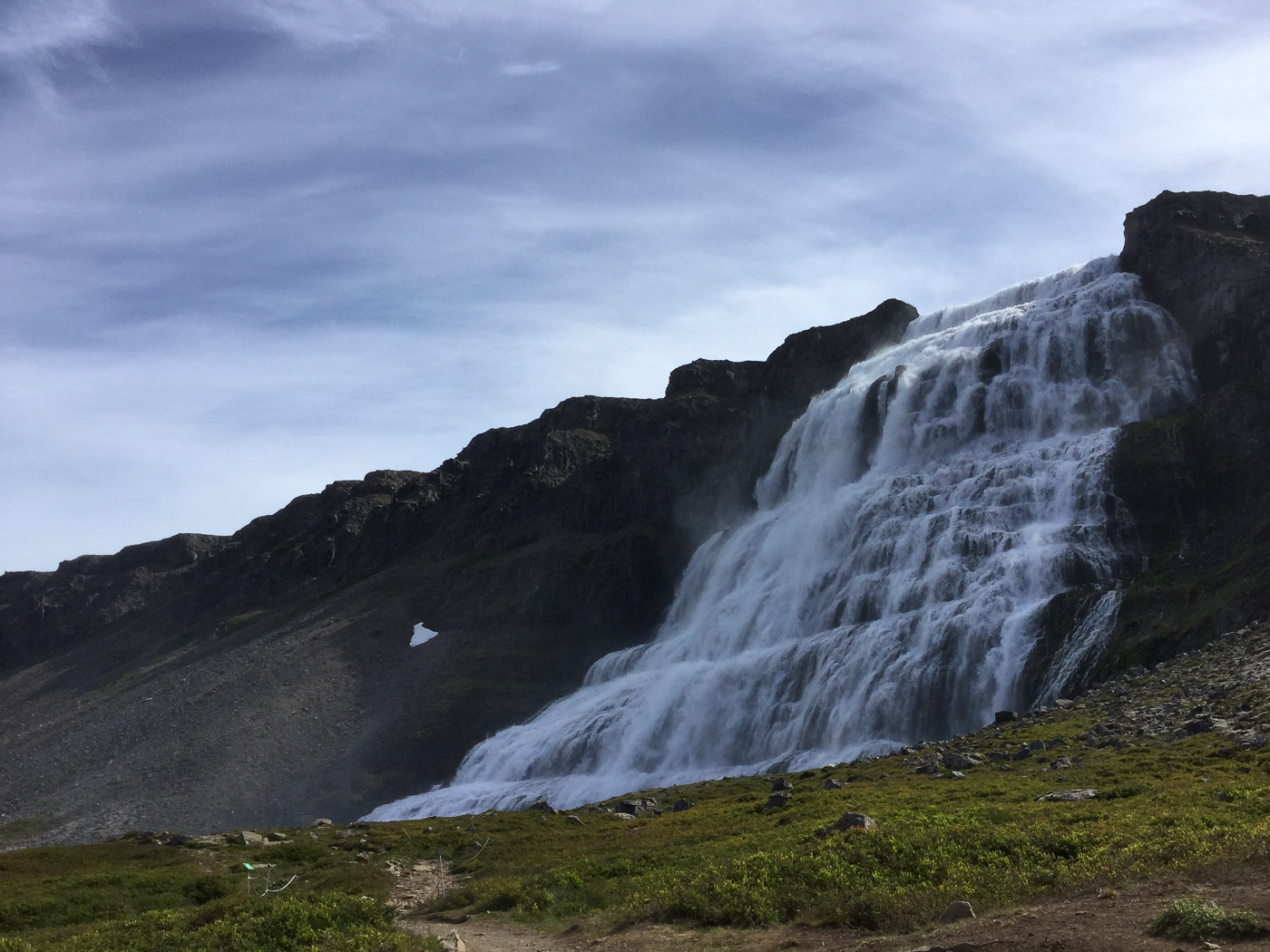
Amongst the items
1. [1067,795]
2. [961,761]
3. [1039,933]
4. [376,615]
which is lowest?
[961,761]

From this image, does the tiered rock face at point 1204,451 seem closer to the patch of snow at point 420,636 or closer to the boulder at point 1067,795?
the boulder at point 1067,795

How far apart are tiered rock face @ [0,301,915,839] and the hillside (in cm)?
36

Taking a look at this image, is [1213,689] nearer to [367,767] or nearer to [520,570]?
[367,767]

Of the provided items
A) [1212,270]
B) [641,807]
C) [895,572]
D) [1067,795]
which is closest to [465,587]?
[895,572]

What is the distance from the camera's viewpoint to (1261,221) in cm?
9031

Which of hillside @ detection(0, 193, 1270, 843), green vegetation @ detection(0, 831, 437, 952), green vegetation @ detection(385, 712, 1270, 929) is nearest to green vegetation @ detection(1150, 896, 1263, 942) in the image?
green vegetation @ detection(385, 712, 1270, 929)

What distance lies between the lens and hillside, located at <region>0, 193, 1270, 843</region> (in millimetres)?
69625

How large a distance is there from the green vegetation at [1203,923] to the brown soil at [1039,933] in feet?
0.44

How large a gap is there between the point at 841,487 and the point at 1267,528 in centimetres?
4023

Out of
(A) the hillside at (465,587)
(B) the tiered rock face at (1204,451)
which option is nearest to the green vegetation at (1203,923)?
(B) the tiered rock face at (1204,451)

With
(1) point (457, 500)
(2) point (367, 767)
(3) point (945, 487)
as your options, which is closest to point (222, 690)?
(2) point (367, 767)

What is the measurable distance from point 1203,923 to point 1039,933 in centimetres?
208

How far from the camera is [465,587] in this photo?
423ft

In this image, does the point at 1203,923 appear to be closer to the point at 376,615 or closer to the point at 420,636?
the point at 420,636
